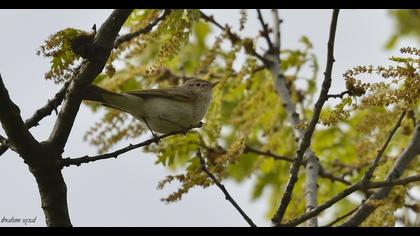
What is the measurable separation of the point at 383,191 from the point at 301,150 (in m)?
1.39

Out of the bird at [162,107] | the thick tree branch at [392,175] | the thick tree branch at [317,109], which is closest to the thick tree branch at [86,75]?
the thick tree branch at [317,109]

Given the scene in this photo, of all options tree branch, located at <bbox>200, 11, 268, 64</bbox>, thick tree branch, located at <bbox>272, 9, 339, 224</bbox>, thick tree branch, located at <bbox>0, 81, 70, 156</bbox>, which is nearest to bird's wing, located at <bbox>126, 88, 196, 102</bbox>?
tree branch, located at <bbox>200, 11, 268, 64</bbox>

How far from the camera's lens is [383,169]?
5074mm

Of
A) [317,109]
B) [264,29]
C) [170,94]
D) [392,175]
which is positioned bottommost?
[317,109]

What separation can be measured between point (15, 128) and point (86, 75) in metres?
0.36

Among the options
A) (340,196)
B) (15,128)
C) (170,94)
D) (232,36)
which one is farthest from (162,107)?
(15,128)

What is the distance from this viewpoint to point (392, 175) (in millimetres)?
4777

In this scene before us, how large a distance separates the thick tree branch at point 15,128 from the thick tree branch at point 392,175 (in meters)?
1.88

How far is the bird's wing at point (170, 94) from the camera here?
4.96 meters

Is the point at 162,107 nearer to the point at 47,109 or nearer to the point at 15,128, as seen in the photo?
the point at 47,109

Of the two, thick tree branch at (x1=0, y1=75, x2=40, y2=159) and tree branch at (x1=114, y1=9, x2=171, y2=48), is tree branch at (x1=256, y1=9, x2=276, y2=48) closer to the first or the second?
tree branch at (x1=114, y1=9, x2=171, y2=48)

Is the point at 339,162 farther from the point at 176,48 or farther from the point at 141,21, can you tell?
the point at 176,48
